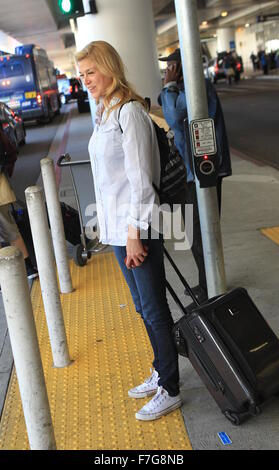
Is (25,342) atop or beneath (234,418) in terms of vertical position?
atop

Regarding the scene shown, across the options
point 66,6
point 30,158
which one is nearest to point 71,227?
point 66,6

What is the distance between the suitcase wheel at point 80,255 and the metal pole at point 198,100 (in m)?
2.09

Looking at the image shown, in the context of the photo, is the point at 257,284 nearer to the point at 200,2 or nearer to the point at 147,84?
the point at 147,84

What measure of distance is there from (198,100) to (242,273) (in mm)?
1843

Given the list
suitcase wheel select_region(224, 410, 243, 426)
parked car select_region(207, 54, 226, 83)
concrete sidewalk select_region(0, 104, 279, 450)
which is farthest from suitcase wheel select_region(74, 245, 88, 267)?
parked car select_region(207, 54, 226, 83)

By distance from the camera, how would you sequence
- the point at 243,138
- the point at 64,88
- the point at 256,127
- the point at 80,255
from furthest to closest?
the point at 64,88, the point at 256,127, the point at 243,138, the point at 80,255

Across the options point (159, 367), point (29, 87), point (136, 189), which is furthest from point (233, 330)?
point (29, 87)

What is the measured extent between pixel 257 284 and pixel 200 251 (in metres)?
0.61

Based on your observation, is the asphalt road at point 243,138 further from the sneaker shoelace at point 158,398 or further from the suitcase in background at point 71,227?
the sneaker shoelace at point 158,398

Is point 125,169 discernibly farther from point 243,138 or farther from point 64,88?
point 64,88

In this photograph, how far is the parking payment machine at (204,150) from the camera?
4.02m

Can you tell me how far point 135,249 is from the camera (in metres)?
3.05

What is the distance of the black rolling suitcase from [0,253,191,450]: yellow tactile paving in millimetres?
314

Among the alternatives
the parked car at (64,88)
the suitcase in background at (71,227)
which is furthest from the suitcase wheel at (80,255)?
the parked car at (64,88)
